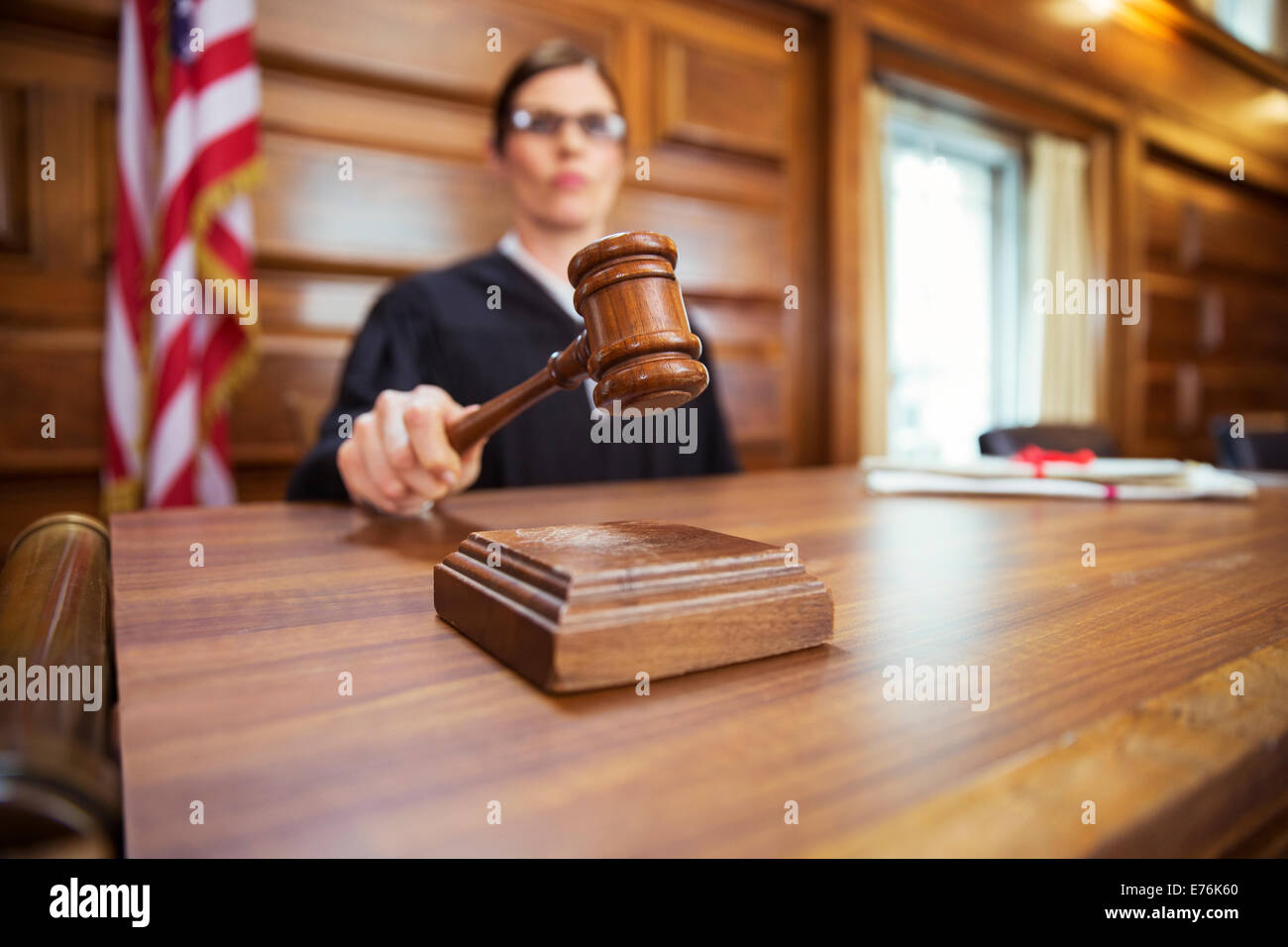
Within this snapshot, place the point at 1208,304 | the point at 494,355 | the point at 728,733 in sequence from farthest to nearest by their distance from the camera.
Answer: the point at 1208,304 < the point at 494,355 < the point at 728,733

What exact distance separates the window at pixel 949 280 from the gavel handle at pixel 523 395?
3292 mm

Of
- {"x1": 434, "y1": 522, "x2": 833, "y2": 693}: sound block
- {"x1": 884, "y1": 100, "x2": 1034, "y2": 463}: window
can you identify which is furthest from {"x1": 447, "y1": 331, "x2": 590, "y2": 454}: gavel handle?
{"x1": 884, "y1": 100, "x2": 1034, "y2": 463}: window

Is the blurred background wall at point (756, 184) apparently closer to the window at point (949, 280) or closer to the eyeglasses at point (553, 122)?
the window at point (949, 280)

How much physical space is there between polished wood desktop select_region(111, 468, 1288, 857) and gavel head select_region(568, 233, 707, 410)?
0.59ft

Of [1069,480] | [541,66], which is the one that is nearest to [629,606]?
[1069,480]

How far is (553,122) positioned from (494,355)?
21.1 inches

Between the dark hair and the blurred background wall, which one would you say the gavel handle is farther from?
the dark hair

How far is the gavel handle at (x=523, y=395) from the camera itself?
59 cm

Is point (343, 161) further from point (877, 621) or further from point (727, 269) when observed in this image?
point (877, 621)

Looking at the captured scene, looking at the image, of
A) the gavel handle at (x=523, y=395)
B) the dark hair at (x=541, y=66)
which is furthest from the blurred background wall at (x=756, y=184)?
the gavel handle at (x=523, y=395)

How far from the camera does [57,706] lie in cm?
32

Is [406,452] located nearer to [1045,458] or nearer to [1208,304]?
[1045,458]

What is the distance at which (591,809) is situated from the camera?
10.3 inches

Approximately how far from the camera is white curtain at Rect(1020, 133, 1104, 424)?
456 cm
